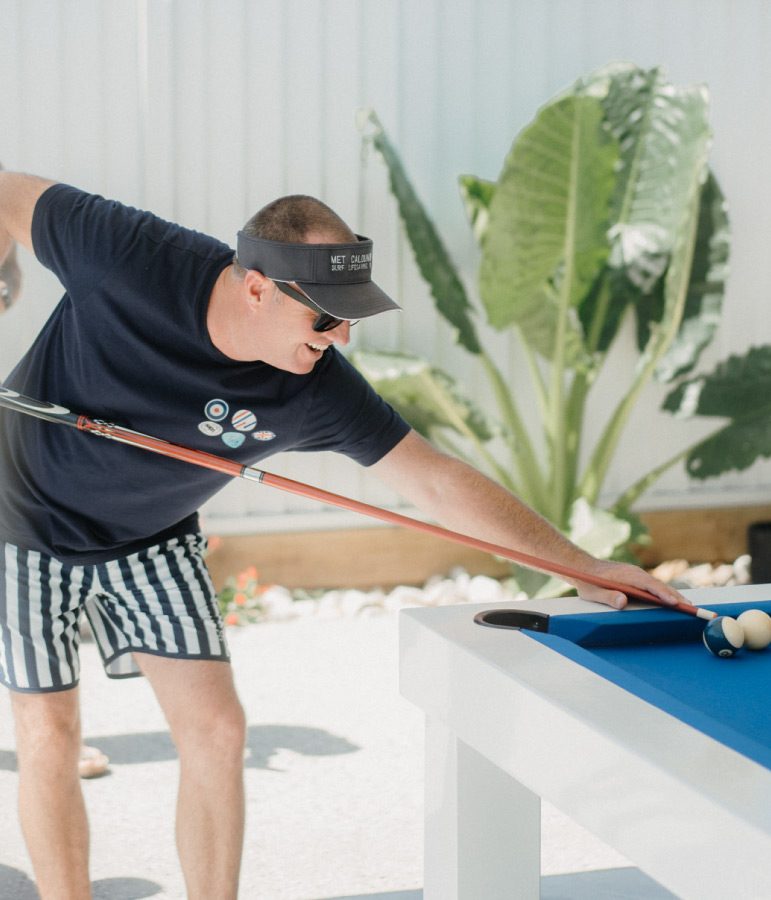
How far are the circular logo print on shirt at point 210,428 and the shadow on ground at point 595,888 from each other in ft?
3.35

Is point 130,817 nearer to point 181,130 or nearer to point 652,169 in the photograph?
point 181,130

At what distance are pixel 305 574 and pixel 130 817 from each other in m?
2.05

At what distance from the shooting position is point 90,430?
2018mm

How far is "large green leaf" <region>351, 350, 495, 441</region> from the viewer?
4.54 metres

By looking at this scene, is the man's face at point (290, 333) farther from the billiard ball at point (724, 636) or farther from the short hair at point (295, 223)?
the billiard ball at point (724, 636)

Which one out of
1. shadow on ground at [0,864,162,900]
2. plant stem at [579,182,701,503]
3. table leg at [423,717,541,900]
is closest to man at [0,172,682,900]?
table leg at [423,717,541,900]

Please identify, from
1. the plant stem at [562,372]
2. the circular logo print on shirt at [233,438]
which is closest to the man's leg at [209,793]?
the circular logo print on shirt at [233,438]

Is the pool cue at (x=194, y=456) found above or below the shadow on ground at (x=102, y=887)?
above

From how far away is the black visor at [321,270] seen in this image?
1925 mm

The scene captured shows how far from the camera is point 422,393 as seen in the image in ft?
15.1

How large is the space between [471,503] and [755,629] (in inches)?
21.8

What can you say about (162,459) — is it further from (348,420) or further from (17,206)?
(17,206)

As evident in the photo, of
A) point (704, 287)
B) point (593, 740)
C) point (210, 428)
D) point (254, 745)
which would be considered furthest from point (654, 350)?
point (593, 740)

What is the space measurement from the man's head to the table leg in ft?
2.15
